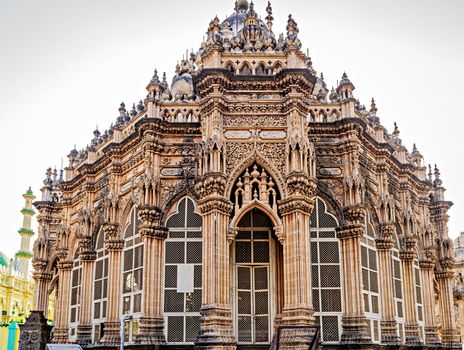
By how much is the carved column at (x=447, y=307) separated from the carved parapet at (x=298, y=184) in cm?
1336

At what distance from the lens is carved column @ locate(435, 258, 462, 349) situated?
26.2 m

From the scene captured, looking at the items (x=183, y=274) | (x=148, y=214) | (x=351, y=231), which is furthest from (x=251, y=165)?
(x=183, y=274)

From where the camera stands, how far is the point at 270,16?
19.9 meters

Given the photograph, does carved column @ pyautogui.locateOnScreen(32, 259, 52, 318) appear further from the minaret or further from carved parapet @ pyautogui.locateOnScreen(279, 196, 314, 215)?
the minaret

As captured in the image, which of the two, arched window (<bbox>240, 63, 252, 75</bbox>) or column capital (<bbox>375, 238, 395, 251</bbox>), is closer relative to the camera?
arched window (<bbox>240, 63, 252, 75</bbox>)

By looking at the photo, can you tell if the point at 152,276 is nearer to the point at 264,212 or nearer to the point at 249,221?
the point at 249,221

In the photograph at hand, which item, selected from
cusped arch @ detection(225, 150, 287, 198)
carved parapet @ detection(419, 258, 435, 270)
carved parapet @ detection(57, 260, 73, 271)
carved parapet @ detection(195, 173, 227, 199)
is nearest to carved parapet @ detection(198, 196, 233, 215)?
carved parapet @ detection(195, 173, 227, 199)

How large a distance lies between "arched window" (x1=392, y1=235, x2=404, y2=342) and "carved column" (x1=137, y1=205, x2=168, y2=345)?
9.02 m

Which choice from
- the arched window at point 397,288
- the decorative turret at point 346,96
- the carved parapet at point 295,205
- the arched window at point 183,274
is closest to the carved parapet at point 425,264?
the arched window at point 397,288

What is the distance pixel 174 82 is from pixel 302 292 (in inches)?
534

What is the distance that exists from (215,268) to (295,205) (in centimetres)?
298

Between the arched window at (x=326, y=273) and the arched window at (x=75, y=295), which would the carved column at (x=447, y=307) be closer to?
the arched window at (x=326, y=273)

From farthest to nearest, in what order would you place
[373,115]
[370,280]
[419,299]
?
1. [419,299]
2. [373,115]
3. [370,280]

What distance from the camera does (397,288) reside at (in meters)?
21.5
